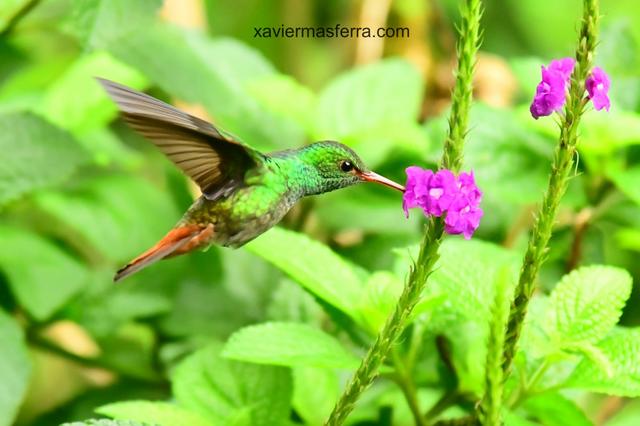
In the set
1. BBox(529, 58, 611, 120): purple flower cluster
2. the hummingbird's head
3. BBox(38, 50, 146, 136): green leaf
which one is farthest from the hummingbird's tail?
BBox(38, 50, 146, 136): green leaf

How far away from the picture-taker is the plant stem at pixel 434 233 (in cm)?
73

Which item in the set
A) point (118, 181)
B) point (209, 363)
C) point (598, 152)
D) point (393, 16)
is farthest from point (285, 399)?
point (393, 16)

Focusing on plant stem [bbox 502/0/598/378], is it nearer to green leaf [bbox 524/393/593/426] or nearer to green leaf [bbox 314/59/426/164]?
green leaf [bbox 524/393/593/426]

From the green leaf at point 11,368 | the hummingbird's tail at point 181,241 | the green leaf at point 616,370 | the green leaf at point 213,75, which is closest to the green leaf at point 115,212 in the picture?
the green leaf at point 213,75

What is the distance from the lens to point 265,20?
290cm

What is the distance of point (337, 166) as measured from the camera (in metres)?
0.90

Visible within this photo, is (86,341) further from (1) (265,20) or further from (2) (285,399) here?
(2) (285,399)

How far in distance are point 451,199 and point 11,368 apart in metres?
0.79

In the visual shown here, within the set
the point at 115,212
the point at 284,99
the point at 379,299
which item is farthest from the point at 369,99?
the point at 379,299

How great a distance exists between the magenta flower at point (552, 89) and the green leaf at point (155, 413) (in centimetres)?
50

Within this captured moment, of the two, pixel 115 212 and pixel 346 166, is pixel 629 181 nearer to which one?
pixel 346 166

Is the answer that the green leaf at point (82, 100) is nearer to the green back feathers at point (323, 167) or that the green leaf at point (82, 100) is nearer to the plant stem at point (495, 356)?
the green back feathers at point (323, 167)

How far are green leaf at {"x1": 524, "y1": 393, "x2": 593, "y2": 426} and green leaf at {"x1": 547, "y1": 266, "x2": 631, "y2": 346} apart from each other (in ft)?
0.32

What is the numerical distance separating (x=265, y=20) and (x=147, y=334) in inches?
51.5
